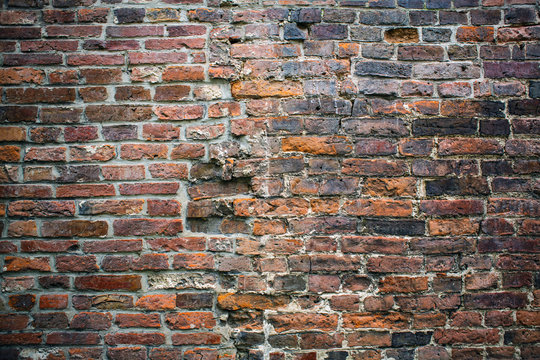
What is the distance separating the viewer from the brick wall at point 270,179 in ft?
4.90

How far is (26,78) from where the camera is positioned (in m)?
1.55

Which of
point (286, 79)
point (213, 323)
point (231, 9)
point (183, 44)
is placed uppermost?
point (231, 9)

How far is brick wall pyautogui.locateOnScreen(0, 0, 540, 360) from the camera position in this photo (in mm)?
1492

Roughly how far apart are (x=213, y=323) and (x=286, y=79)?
114 centimetres

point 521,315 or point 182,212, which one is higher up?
point 182,212

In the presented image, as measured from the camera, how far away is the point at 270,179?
4.97 ft

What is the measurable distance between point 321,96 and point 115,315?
134cm

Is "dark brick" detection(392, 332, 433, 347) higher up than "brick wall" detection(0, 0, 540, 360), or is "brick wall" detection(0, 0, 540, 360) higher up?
"brick wall" detection(0, 0, 540, 360)

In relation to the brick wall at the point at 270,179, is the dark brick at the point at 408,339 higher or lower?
lower

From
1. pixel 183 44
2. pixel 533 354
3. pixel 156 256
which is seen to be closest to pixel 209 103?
pixel 183 44

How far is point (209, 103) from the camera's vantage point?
5.08ft

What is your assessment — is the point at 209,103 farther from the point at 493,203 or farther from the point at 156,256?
the point at 493,203

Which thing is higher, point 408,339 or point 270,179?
point 270,179

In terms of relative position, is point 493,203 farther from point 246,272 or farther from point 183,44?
point 183,44
